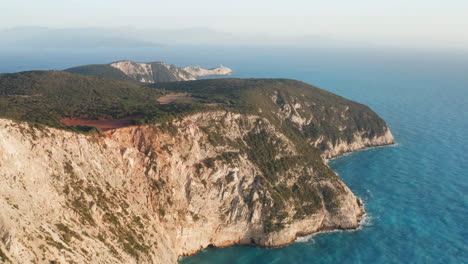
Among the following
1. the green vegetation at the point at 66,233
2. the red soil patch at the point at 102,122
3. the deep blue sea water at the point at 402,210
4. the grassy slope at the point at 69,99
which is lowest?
the deep blue sea water at the point at 402,210

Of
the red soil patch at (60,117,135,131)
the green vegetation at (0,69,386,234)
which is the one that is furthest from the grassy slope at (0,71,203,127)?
the red soil patch at (60,117,135,131)

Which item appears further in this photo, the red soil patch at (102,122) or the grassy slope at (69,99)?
the grassy slope at (69,99)

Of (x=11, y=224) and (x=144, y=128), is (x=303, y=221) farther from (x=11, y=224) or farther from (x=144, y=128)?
(x=11, y=224)

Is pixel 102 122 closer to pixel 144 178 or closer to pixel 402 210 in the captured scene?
pixel 144 178

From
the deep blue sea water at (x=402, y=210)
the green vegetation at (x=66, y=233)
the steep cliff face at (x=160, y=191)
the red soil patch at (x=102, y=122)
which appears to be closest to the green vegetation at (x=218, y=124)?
the green vegetation at (x=66, y=233)

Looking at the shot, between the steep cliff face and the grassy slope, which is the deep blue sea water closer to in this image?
the steep cliff face

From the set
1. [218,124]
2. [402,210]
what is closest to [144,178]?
[218,124]

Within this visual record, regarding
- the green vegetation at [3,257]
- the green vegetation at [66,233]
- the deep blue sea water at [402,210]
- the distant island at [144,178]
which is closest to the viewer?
the green vegetation at [3,257]

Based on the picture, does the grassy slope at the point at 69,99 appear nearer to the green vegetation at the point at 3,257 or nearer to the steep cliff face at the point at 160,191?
the steep cliff face at the point at 160,191
